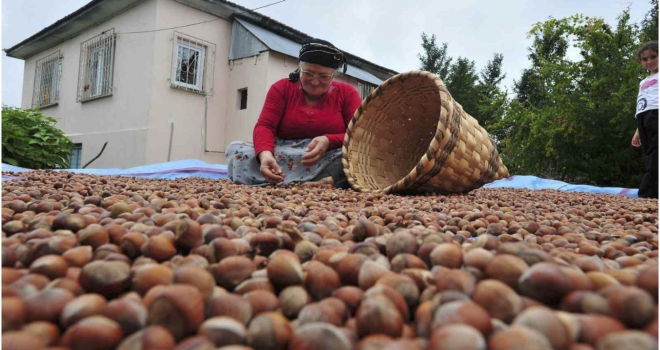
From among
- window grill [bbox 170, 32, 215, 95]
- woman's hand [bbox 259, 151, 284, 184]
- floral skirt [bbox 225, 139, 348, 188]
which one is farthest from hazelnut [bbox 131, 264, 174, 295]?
window grill [bbox 170, 32, 215, 95]

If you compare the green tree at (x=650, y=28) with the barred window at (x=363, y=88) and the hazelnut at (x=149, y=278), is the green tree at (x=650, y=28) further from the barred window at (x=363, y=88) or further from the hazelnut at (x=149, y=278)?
the hazelnut at (x=149, y=278)

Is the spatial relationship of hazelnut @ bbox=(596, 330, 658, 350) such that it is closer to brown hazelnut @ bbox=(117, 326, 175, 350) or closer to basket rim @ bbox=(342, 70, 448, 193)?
brown hazelnut @ bbox=(117, 326, 175, 350)

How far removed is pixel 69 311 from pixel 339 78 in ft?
25.4

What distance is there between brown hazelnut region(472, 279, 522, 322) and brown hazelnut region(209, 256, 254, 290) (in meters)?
0.37

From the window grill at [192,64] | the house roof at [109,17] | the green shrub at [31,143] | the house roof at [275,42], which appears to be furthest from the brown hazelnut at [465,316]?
the house roof at [109,17]

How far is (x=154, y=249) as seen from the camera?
850mm

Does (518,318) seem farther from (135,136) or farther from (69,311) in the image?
(135,136)

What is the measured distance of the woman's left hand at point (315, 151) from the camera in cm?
285

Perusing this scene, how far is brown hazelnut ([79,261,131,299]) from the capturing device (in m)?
0.67

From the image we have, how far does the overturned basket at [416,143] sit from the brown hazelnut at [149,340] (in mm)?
1985

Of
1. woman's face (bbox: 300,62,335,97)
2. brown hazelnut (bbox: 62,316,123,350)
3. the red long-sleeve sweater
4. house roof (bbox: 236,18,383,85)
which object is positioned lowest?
brown hazelnut (bbox: 62,316,123,350)

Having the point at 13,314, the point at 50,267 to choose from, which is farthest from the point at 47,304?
the point at 50,267

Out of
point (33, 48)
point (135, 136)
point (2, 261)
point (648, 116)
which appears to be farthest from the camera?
point (33, 48)

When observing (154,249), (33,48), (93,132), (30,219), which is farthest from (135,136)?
(154,249)
